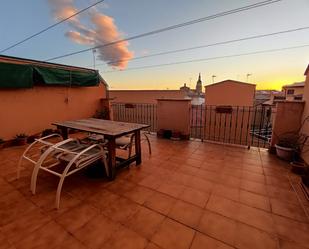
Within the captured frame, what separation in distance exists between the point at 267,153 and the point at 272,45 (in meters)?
6.38

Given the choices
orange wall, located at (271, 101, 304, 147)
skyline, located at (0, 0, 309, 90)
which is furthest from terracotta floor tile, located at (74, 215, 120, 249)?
skyline, located at (0, 0, 309, 90)

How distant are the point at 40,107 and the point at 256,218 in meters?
5.19

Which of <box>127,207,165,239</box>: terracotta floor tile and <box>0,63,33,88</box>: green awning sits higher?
<box>0,63,33,88</box>: green awning

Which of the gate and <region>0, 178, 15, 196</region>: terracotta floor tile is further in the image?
the gate

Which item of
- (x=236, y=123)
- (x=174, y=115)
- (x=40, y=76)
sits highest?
(x=40, y=76)

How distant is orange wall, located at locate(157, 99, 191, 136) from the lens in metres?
4.30

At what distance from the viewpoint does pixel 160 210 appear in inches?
64.6

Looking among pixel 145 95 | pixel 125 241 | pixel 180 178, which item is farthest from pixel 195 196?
pixel 145 95

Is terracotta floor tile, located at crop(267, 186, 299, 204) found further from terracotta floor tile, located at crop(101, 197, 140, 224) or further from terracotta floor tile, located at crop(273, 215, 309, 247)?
terracotta floor tile, located at crop(101, 197, 140, 224)

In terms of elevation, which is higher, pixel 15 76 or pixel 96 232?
pixel 15 76

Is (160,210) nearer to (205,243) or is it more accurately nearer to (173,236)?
(173,236)

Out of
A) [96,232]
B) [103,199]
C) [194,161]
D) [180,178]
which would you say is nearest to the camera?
[96,232]

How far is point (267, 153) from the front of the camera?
11.0 ft

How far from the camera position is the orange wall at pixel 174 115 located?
4297 mm
